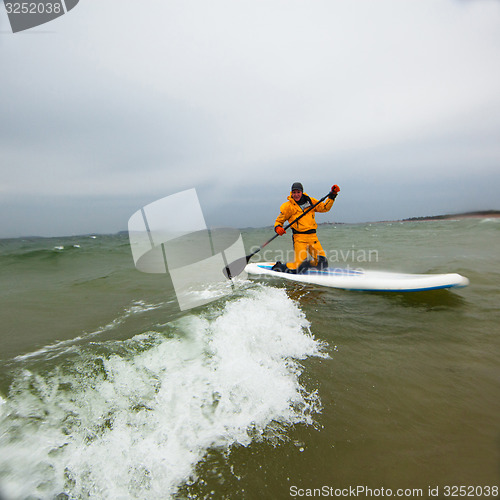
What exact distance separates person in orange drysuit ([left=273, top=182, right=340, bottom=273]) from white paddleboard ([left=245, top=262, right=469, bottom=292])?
0.27 metres

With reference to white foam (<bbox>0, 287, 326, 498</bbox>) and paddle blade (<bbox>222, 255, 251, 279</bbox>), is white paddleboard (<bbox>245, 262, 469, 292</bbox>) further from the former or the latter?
white foam (<bbox>0, 287, 326, 498</bbox>)

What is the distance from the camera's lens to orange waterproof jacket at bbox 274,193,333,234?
6.92 metres

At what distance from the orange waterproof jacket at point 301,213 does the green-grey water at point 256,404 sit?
2.73 m

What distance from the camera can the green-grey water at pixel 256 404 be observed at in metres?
1.77

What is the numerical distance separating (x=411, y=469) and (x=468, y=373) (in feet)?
5.00

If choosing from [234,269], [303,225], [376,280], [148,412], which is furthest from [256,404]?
[234,269]

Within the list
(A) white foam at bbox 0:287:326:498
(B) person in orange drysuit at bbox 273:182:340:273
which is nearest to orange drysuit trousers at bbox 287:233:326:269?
(B) person in orange drysuit at bbox 273:182:340:273

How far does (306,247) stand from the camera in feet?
23.4

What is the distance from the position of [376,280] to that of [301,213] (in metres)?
2.44

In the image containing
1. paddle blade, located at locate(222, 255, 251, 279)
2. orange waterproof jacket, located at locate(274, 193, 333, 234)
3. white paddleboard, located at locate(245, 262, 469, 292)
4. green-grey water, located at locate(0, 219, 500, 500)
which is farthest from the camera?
paddle blade, located at locate(222, 255, 251, 279)

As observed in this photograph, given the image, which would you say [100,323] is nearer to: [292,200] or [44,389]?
[44,389]

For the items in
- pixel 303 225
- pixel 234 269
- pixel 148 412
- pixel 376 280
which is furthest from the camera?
pixel 234 269

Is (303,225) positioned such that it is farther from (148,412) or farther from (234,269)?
(148,412)

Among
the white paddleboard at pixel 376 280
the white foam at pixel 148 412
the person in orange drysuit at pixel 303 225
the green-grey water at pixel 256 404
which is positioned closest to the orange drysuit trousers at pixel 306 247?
the person in orange drysuit at pixel 303 225
